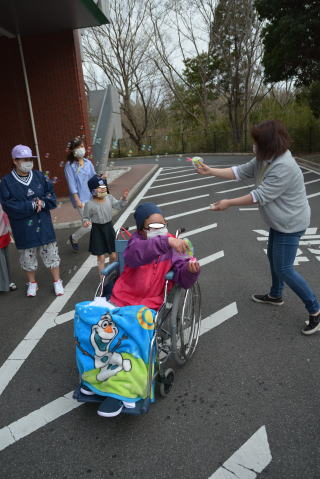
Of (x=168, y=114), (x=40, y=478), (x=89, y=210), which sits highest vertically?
(x=168, y=114)

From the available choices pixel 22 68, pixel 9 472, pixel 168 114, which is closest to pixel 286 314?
A: pixel 9 472

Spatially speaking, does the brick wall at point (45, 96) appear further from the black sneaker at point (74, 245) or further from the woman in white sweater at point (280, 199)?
the woman in white sweater at point (280, 199)

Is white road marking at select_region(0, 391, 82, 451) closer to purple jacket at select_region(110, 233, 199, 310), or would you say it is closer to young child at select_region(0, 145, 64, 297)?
purple jacket at select_region(110, 233, 199, 310)

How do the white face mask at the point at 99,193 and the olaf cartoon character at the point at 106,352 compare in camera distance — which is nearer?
the olaf cartoon character at the point at 106,352

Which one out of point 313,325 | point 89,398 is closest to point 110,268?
point 89,398

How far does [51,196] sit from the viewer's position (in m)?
4.07

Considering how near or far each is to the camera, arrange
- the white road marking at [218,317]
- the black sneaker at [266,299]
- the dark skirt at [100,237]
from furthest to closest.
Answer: the dark skirt at [100,237], the black sneaker at [266,299], the white road marking at [218,317]

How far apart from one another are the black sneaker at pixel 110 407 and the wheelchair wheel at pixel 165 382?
0.38 metres

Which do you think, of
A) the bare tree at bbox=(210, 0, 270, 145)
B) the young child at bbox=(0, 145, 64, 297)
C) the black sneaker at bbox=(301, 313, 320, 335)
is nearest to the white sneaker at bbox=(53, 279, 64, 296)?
the young child at bbox=(0, 145, 64, 297)

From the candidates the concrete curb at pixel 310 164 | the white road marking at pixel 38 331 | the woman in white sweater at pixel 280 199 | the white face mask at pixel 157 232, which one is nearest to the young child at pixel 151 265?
the white face mask at pixel 157 232

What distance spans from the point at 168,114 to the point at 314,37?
74.6 feet

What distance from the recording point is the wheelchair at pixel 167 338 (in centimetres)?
226

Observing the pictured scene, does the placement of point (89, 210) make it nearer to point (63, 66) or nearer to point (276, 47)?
point (63, 66)

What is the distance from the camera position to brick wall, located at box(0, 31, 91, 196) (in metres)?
9.18
